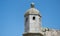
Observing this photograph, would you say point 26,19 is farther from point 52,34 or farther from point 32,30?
point 52,34

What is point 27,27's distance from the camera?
27312 mm

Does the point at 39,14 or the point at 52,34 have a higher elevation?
the point at 39,14

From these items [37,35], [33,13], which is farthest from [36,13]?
[37,35]

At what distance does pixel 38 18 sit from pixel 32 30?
5.01ft

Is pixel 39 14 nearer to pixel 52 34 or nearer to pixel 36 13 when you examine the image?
pixel 36 13

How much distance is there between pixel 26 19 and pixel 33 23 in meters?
0.99

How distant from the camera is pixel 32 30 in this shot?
88.7 feet

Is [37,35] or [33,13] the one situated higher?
[33,13]

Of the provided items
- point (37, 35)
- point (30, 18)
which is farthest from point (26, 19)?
point (37, 35)

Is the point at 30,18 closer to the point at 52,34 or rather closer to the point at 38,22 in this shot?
the point at 38,22

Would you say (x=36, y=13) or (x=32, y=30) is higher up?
(x=36, y=13)

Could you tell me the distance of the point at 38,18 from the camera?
1091 inches

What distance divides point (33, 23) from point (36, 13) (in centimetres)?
115

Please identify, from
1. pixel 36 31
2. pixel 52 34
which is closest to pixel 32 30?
pixel 36 31
